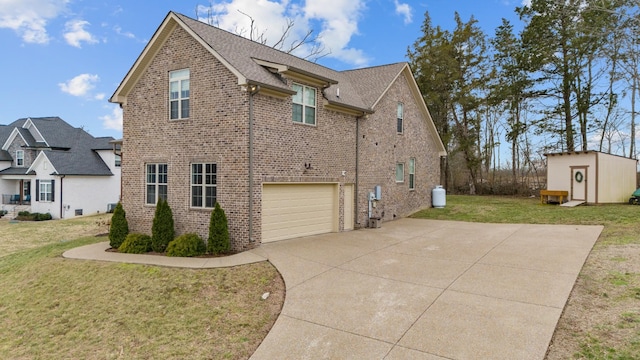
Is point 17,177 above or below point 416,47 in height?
below

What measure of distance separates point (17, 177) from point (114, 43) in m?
16.8

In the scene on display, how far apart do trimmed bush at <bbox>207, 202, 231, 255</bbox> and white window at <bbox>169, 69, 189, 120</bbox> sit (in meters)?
3.58

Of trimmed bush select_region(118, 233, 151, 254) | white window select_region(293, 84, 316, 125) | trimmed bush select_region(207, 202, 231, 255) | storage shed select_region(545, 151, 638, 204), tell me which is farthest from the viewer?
storage shed select_region(545, 151, 638, 204)

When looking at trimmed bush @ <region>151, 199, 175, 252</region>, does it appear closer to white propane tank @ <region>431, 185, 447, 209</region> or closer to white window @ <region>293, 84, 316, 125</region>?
white window @ <region>293, 84, 316, 125</region>

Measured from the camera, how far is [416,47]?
30.9 metres

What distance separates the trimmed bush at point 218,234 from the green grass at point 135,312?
1.57 m

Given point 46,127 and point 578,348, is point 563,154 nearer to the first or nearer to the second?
point 578,348

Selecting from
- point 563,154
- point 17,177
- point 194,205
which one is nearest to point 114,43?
point 194,205

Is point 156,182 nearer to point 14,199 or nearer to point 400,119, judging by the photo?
point 400,119

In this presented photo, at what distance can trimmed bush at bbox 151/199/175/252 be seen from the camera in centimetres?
1059

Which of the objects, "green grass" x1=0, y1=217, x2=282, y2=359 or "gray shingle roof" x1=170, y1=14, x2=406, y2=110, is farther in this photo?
"gray shingle roof" x1=170, y1=14, x2=406, y2=110

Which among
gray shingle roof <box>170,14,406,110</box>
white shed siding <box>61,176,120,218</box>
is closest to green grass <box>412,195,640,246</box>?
gray shingle roof <box>170,14,406,110</box>

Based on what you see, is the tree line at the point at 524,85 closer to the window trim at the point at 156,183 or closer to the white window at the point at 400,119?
the white window at the point at 400,119

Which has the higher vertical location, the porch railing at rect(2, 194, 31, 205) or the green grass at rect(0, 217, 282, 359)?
the porch railing at rect(2, 194, 31, 205)
